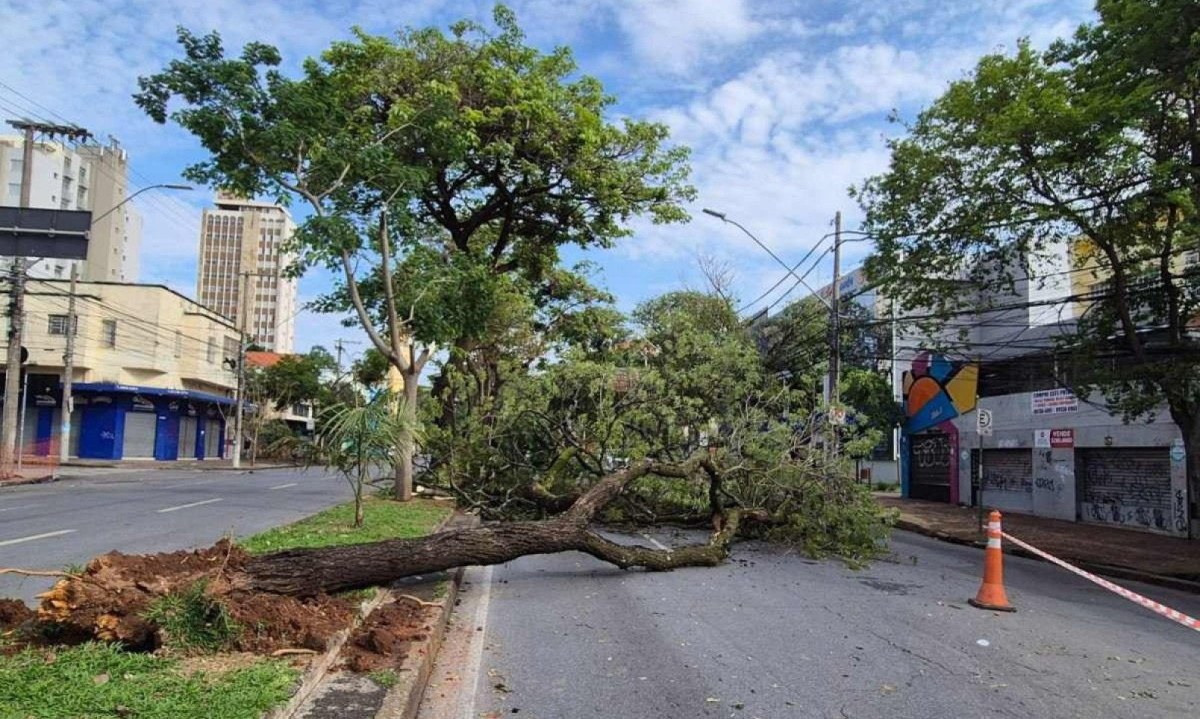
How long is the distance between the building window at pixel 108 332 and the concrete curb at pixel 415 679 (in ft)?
134

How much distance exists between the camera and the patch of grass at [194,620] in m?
5.10

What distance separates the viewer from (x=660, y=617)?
7551mm

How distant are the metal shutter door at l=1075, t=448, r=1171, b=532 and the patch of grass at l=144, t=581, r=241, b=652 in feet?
65.1

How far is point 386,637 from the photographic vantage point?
569 centimetres

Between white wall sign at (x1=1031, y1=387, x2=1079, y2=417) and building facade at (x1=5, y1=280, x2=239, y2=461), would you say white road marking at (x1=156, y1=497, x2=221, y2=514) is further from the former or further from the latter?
building facade at (x1=5, y1=280, x2=239, y2=461)

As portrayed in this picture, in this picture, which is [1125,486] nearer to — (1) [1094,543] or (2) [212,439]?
(1) [1094,543]

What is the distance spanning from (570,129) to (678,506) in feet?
28.0

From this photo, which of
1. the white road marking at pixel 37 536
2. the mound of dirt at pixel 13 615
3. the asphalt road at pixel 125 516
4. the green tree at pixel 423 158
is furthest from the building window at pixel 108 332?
the mound of dirt at pixel 13 615

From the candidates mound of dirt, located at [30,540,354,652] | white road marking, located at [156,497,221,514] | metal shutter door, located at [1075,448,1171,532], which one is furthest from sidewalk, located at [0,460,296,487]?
metal shutter door, located at [1075,448,1171,532]

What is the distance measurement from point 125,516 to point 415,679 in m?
11.7

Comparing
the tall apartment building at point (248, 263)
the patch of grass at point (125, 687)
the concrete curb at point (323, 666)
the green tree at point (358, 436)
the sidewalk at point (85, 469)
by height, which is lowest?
the sidewalk at point (85, 469)

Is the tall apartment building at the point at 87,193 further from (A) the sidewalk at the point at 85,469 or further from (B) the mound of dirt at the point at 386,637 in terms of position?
(B) the mound of dirt at the point at 386,637

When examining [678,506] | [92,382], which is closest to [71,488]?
[678,506]

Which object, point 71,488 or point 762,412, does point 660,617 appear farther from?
point 71,488
